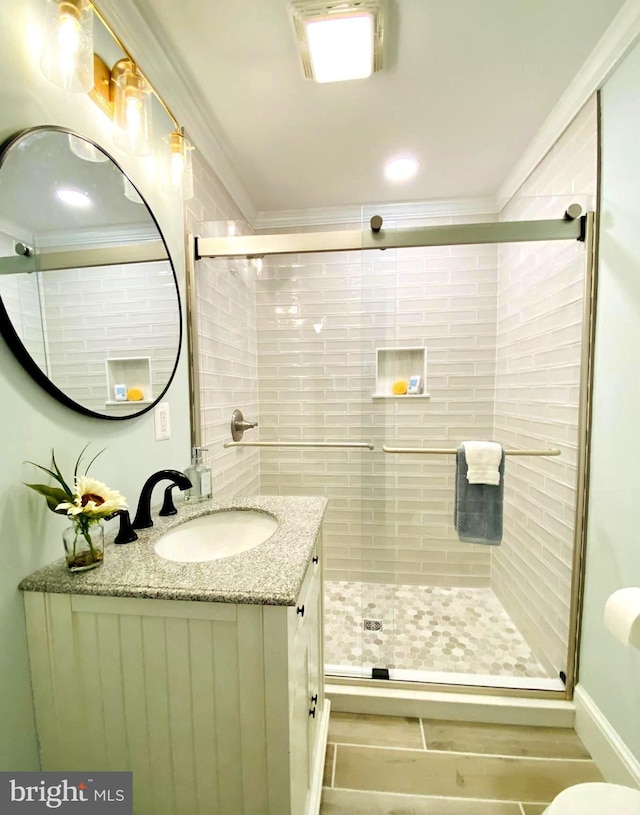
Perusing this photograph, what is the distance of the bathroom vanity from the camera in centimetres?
67

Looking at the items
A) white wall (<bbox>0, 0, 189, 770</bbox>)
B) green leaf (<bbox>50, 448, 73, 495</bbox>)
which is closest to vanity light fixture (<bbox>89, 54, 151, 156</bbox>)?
white wall (<bbox>0, 0, 189, 770</bbox>)

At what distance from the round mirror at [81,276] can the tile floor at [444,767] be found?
144 centimetres

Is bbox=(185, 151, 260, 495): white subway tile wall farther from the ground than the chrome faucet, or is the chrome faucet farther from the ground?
bbox=(185, 151, 260, 495): white subway tile wall

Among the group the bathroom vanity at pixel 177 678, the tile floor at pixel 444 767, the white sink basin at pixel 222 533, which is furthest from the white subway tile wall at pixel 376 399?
the bathroom vanity at pixel 177 678

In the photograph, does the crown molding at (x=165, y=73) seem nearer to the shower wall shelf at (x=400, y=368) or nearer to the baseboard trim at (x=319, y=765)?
the shower wall shelf at (x=400, y=368)

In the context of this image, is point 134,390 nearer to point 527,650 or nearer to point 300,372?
point 300,372

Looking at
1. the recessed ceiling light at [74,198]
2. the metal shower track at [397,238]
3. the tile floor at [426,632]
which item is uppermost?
the metal shower track at [397,238]

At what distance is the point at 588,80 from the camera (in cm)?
119

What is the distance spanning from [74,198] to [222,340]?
0.90 m

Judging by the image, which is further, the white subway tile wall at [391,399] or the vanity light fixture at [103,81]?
the white subway tile wall at [391,399]

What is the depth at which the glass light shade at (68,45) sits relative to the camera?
742 mm

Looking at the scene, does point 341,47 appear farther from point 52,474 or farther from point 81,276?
point 52,474

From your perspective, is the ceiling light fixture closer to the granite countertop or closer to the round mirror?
the round mirror

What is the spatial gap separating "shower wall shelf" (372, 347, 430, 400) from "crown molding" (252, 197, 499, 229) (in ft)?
2.76
